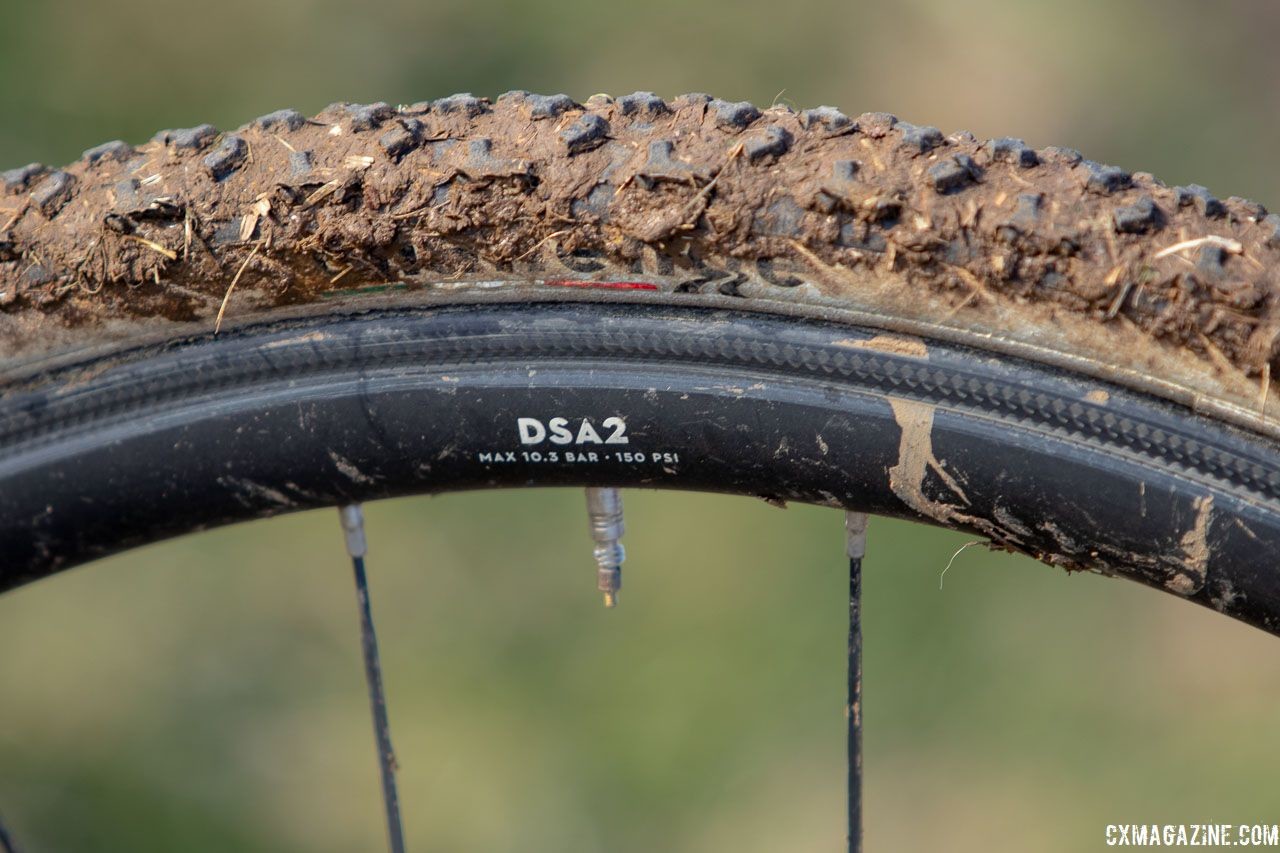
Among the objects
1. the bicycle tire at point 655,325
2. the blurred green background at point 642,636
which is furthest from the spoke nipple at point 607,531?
the blurred green background at point 642,636

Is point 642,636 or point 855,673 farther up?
point 642,636

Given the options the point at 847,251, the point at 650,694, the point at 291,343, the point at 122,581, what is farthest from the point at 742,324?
the point at 122,581

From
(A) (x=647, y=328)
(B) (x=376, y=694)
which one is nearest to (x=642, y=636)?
(B) (x=376, y=694)

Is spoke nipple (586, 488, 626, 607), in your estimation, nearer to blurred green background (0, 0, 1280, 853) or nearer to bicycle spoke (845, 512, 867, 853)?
bicycle spoke (845, 512, 867, 853)

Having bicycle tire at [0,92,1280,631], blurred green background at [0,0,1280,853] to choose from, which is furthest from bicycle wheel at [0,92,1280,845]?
blurred green background at [0,0,1280,853]

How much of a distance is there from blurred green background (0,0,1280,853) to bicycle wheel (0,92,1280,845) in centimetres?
50

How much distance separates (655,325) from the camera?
1.53ft

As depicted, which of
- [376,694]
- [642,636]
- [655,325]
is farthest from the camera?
[642,636]

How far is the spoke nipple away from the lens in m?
0.53

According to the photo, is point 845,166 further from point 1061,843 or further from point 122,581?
point 122,581

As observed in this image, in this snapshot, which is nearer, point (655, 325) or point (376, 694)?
point (655, 325)

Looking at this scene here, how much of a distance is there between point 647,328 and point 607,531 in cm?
10

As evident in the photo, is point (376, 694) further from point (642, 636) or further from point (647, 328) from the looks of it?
point (642, 636)

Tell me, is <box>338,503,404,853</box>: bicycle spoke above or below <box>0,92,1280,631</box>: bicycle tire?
below
